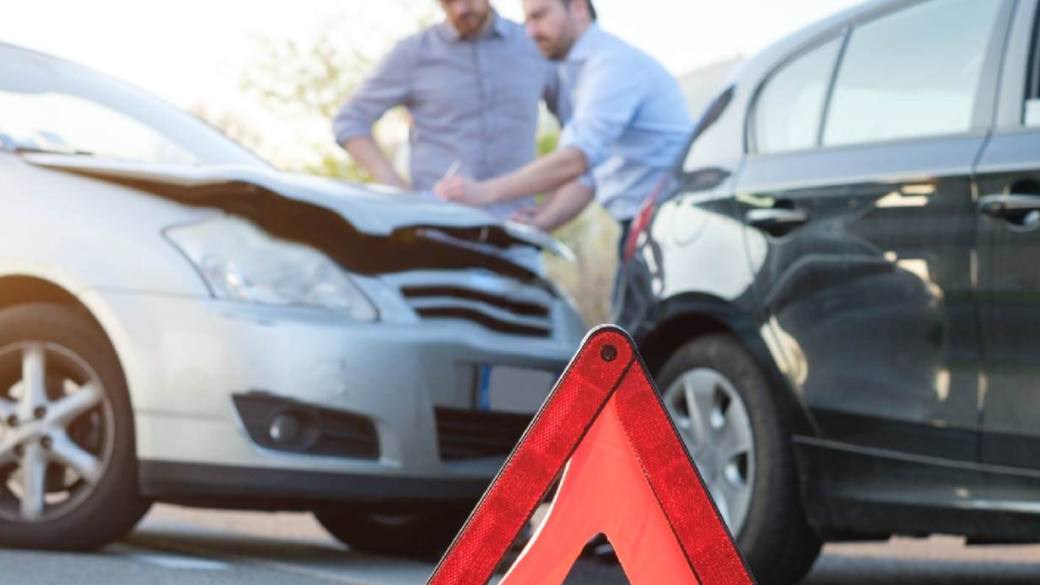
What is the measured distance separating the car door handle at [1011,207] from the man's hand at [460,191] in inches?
119

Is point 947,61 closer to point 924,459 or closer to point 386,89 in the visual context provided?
point 924,459

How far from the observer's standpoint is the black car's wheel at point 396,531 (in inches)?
271

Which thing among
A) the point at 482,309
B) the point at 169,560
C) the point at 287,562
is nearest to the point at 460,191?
the point at 482,309

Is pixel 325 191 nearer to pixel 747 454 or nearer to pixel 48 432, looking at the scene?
pixel 48 432

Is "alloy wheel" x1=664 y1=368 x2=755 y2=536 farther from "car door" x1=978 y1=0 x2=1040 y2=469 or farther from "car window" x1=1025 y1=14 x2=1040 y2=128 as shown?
"car window" x1=1025 y1=14 x2=1040 y2=128

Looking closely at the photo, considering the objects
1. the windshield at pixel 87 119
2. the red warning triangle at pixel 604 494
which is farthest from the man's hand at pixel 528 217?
the red warning triangle at pixel 604 494

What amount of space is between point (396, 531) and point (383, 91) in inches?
80.4

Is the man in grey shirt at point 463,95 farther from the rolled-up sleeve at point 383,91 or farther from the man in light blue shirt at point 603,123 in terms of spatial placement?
the man in light blue shirt at point 603,123

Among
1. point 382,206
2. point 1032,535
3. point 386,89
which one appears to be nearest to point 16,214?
point 382,206

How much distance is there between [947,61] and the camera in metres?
5.20

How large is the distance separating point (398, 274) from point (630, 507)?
3136mm

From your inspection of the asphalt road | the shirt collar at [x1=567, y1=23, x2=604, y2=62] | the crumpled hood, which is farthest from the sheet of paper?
the shirt collar at [x1=567, y1=23, x2=604, y2=62]

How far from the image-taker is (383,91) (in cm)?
816

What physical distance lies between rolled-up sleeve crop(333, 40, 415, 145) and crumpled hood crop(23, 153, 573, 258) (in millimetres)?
1356
